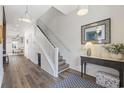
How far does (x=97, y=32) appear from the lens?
13.3 feet

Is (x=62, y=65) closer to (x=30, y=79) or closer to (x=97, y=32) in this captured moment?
(x=30, y=79)

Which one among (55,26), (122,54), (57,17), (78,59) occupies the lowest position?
(78,59)

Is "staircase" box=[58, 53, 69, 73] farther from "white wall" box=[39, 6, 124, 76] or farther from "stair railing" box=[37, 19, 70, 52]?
"stair railing" box=[37, 19, 70, 52]

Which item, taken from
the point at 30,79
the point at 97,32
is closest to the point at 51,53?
the point at 30,79

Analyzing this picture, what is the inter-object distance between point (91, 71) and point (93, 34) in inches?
56.6

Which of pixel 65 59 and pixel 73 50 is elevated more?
pixel 73 50

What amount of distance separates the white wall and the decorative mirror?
0.45ft

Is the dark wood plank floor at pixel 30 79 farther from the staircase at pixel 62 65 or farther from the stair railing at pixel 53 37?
the stair railing at pixel 53 37

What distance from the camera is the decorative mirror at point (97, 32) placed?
3704mm

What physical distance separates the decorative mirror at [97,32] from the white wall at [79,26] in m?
0.14

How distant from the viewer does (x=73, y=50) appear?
536 centimetres

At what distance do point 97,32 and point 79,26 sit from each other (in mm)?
1115

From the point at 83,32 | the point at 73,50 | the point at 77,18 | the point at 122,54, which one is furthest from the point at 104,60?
the point at 77,18
